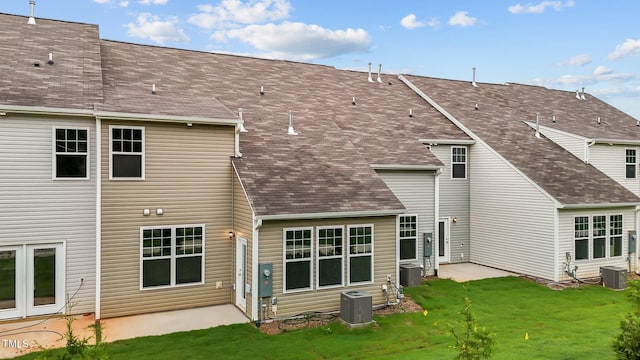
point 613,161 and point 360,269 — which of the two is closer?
point 360,269

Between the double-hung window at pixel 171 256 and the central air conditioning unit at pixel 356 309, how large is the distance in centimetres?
416

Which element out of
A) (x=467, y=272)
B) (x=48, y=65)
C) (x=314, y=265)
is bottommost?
(x=467, y=272)

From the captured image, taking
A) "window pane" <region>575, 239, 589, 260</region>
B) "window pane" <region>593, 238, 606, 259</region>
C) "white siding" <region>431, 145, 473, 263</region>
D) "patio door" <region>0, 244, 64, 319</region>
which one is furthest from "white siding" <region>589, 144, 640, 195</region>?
"patio door" <region>0, 244, 64, 319</region>

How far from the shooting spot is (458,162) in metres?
18.4

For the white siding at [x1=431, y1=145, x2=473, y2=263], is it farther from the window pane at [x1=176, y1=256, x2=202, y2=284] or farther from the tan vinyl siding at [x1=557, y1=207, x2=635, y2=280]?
the window pane at [x1=176, y1=256, x2=202, y2=284]

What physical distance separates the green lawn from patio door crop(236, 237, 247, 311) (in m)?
1.33

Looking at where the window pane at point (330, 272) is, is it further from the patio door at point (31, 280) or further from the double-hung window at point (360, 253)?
the patio door at point (31, 280)

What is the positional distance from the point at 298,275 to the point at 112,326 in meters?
4.66

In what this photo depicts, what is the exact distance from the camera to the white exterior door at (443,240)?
1794 cm

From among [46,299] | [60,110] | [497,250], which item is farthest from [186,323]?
[497,250]

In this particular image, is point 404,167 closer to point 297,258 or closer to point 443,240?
point 443,240

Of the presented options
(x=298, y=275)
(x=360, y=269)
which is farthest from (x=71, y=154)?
(x=360, y=269)

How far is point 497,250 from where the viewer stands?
1741cm

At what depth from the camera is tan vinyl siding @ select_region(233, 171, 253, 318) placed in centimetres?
1127
